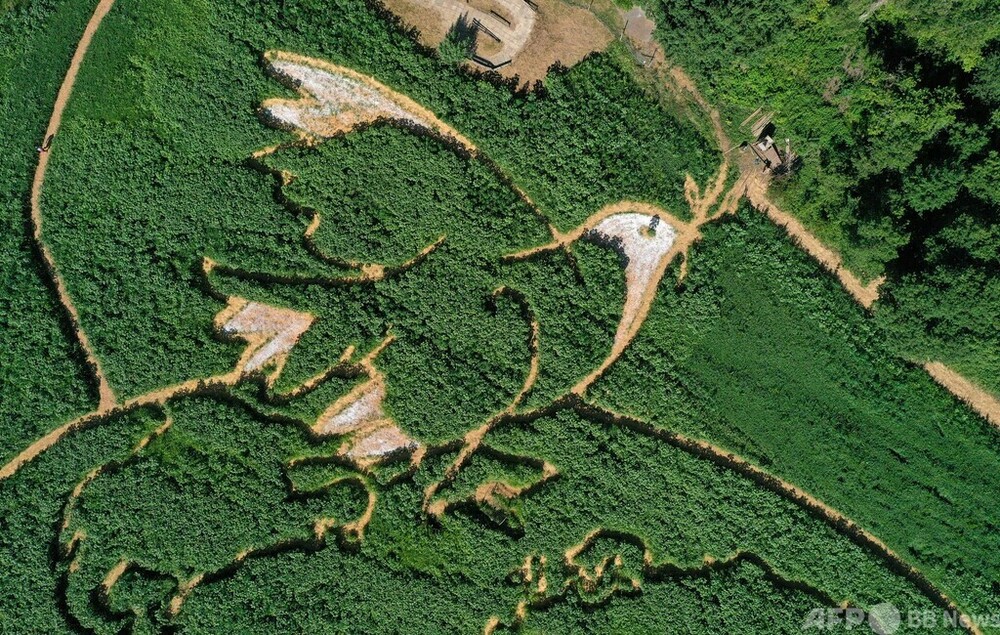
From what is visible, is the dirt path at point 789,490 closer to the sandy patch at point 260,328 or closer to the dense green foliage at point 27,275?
the sandy patch at point 260,328

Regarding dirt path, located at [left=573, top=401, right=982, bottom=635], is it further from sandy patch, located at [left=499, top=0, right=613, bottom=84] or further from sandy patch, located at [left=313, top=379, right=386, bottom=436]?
sandy patch, located at [left=499, top=0, right=613, bottom=84]

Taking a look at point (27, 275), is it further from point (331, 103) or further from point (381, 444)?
point (381, 444)

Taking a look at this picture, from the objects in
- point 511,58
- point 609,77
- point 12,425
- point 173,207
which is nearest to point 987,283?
point 609,77

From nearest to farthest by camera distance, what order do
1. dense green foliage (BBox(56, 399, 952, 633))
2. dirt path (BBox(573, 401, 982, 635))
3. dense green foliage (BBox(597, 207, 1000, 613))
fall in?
dense green foliage (BBox(56, 399, 952, 633)), dense green foliage (BBox(597, 207, 1000, 613)), dirt path (BBox(573, 401, 982, 635))

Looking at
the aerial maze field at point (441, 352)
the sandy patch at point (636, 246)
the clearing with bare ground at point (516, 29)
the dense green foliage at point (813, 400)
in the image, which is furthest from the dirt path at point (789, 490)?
the clearing with bare ground at point (516, 29)

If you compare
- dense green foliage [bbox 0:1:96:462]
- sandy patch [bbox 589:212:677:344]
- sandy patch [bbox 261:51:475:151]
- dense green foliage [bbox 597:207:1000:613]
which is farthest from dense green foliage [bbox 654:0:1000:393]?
dense green foliage [bbox 0:1:96:462]

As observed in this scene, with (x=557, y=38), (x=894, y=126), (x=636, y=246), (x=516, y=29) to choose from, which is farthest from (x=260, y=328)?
(x=894, y=126)
